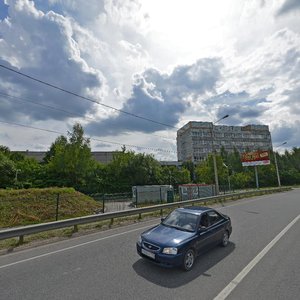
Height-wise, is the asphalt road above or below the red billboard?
below

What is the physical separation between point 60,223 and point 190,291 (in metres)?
6.32

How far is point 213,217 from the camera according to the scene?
693 cm

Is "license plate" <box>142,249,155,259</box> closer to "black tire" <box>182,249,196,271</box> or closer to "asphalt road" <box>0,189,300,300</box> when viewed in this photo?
"asphalt road" <box>0,189,300,300</box>

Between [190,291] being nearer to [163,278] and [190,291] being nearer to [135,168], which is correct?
[163,278]

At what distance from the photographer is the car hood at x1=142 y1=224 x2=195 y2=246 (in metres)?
5.34

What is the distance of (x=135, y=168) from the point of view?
4034 centimetres

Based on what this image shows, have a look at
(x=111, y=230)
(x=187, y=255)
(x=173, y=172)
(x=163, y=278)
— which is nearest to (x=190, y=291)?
(x=163, y=278)

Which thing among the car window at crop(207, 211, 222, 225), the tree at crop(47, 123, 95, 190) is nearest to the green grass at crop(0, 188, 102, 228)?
the car window at crop(207, 211, 222, 225)

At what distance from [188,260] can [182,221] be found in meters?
1.25

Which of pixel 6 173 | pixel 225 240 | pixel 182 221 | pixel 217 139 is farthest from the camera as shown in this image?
pixel 217 139

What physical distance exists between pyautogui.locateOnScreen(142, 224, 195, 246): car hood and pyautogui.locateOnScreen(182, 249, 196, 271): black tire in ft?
1.01

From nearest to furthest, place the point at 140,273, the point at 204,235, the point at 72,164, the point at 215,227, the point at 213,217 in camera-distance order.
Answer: the point at 140,273, the point at 204,235, the point at 215,227, the point at 213,217, the point at 72,164

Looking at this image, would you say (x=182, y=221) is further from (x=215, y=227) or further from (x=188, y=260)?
(x=188, y=260)

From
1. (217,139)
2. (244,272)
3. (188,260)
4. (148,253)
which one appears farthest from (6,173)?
(217,139)
